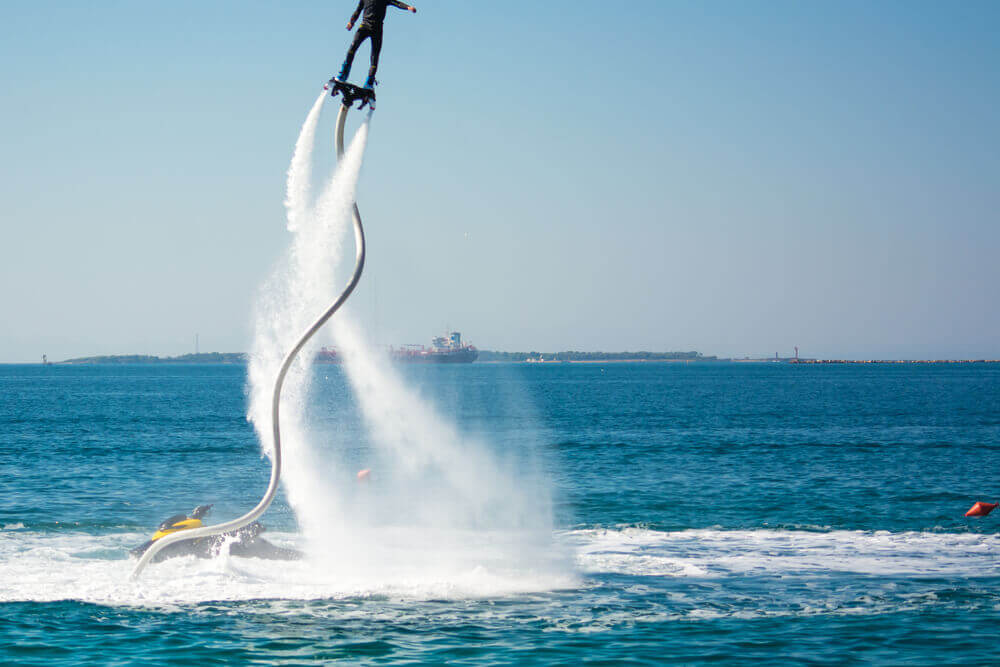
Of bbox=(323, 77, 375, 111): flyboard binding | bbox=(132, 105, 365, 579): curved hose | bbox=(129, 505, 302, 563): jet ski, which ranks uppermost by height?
bbox=(323, 77, 375, 111): flyboard binding

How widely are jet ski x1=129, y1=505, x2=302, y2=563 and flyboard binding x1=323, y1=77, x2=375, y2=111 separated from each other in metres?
15.6

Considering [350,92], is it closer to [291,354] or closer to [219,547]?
[291,354]

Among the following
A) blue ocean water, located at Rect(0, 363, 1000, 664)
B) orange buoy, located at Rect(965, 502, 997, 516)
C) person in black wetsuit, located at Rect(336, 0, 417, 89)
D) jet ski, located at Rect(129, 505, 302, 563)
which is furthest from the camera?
orange buoy, located at Rect(965, 502, 997, 516)

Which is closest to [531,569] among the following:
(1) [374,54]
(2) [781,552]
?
(2) [781,552]

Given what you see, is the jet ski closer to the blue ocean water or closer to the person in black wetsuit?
the blue ocean water

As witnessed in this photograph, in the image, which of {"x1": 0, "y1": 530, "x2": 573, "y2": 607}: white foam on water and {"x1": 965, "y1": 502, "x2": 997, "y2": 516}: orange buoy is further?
{"x1": 965, "y1": 502, "x2": 997, "y2": 516}: orange buoy

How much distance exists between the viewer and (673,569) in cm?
2798

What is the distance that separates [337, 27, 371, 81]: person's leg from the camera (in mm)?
17062

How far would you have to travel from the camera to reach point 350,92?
706 inches

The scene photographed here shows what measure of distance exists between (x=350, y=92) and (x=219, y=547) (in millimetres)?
16603

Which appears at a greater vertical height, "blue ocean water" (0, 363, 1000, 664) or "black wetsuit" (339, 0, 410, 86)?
"black wetsuit" (339, 0, 410, 86)

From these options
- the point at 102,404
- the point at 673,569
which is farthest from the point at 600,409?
the point at 673,569

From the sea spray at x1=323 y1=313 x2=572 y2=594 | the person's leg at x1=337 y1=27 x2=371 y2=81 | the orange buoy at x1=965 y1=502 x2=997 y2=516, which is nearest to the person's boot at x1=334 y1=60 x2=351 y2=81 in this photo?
the person's leg at x1=337 y1=27 x2=371 y2=81

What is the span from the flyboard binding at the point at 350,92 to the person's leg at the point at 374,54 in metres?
0.15
